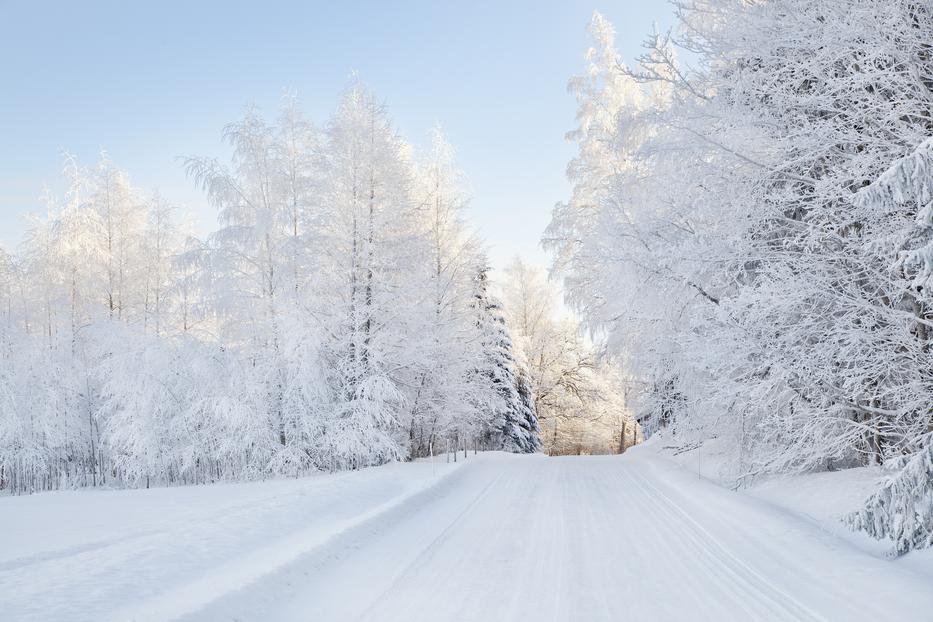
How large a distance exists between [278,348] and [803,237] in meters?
12.3

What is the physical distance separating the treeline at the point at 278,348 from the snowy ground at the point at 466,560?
205 inches

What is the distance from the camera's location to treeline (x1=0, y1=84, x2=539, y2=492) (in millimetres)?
15055

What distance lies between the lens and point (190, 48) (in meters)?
87.6

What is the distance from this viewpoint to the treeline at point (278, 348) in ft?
49.4

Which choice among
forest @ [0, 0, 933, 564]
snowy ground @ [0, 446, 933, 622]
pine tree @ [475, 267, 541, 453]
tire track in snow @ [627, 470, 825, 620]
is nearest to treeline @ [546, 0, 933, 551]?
forest @ [0, 0, 933, 564]

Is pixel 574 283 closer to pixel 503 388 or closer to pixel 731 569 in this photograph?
pixel 503 388

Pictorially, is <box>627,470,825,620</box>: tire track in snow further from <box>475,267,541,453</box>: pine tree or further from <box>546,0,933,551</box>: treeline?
<box>475,267,541,453</box>: pine tree

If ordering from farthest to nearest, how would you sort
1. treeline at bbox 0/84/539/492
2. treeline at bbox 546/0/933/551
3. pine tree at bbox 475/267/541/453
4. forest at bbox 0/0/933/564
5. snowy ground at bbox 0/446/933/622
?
1. pine tree at bbox 475/267/541/453
2. treeline at bbox 0/84/539/492
3. forest at bbox 0/0/933/564
4. treeline at bbox 546/0/933/551
5. snowy ground at bbox 0/446/933/622

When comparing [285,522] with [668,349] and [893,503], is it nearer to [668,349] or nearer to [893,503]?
[893,503]

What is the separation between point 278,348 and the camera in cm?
1522

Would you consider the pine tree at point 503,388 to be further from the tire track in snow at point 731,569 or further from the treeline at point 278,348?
the tire track in snow at point 731,569

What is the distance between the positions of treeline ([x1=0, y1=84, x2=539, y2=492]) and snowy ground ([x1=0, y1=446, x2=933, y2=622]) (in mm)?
5202

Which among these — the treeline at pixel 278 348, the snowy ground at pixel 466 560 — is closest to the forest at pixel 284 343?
the treeline at pixel 278 348

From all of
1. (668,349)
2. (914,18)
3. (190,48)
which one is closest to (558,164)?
(668,349)
